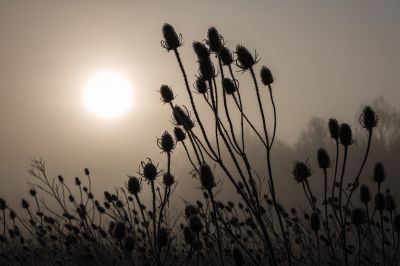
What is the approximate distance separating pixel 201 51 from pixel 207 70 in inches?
10.5

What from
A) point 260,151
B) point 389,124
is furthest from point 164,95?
point 389,124

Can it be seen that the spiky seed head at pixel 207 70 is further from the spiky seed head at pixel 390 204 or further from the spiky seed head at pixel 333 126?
the spiky seed head at pixel 390 204

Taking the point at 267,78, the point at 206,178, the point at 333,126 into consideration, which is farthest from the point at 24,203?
the point at 333,126

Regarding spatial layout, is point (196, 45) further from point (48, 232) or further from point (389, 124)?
point (389, 124)

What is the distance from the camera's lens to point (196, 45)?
14.4 ft

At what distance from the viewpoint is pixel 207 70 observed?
13.9ft

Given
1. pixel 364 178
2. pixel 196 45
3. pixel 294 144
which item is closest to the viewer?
pixel 196 45

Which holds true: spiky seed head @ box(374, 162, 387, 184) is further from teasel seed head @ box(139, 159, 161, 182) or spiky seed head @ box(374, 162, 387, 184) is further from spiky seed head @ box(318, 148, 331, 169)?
teasel seed head @ box(139, 159, 161, 182)

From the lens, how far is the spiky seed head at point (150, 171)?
17.0ft

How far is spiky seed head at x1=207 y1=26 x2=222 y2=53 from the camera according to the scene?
450cm

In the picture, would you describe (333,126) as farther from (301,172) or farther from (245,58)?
(245,58)

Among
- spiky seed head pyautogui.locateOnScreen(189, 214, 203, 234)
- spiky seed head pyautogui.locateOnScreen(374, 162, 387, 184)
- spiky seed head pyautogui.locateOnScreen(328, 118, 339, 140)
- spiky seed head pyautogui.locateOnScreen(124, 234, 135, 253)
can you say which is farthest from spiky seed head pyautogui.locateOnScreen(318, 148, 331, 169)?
spiky seed head pyautogui.locateOnScreen(124, 234, 135, 253)

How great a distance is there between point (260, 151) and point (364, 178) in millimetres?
20742

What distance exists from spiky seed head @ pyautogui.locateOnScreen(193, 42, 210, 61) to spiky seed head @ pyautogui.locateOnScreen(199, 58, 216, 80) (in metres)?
0.12
